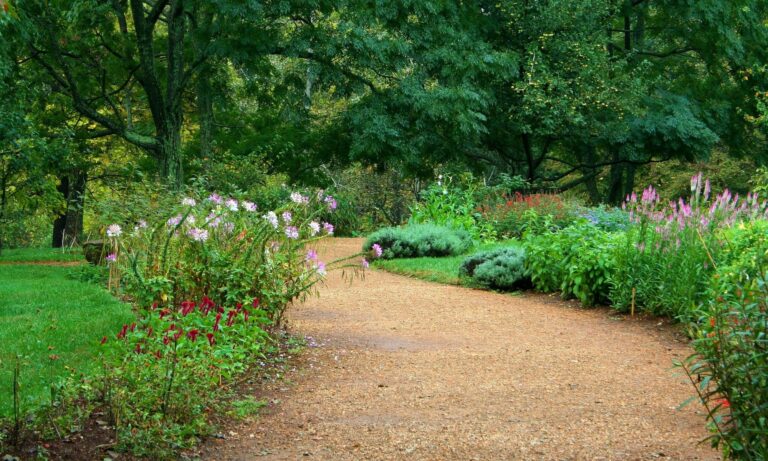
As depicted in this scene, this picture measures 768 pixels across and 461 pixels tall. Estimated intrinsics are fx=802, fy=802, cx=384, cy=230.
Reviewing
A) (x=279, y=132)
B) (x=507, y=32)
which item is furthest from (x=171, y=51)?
(x=507, y=32)

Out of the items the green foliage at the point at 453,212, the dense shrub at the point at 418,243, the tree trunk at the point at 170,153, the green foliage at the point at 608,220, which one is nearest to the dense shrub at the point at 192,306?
the dense shrub at the point at 418,243

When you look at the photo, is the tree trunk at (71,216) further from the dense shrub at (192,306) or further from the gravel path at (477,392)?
the gravel path at (477,392)

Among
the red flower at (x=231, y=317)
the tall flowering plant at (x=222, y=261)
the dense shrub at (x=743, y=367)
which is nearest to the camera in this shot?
the dense shrub at (x=743, y=367)

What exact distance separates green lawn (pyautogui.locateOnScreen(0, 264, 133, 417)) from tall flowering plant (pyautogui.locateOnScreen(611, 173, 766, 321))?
468 centimetres

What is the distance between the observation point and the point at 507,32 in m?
19.7

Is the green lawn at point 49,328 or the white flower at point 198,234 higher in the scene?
the white flower at point 198,234

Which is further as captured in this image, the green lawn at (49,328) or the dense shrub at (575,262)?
the dense shrub at (575,262)

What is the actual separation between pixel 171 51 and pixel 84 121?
5055mm

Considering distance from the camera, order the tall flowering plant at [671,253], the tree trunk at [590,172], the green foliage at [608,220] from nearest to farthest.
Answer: the tall flowering plant at [671,253], the green foliage at [608,220], the tree trunk at [590,172]

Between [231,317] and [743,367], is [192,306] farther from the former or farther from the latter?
[743,367]

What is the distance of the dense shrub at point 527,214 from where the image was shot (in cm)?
1373

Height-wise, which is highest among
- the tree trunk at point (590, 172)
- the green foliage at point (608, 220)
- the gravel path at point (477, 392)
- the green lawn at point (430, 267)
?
the tree trunk at point (590, 172)

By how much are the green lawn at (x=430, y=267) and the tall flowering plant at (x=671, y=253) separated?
2912mm

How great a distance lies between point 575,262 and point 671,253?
4.60 ft
